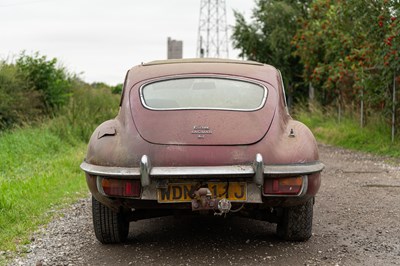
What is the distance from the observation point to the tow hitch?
171 inches

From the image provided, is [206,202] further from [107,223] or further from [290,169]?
[107,223]

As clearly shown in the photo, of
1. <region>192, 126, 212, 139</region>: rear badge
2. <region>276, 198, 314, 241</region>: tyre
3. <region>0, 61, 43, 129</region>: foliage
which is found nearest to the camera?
<region>192, 126, 212, 139</region>: rear badge

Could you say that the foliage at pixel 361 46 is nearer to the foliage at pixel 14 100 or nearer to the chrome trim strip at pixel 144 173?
the foliage at pixel 14 100

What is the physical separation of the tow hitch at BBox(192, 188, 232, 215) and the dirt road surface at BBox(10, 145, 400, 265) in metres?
0.45

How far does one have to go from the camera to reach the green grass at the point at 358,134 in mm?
13547

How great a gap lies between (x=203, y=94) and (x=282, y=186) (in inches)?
45.4

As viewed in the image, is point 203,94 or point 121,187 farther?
point 203,94

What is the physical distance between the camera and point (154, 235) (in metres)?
5.49

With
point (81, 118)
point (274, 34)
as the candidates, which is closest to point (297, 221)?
point (81, 118)

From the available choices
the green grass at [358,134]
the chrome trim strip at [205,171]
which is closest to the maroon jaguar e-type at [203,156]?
the chrome trim strip at [205,171]

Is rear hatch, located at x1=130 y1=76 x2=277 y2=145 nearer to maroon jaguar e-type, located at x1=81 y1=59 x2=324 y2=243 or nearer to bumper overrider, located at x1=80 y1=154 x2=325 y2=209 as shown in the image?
maroon jaguar e-type, located at x1=81 y1=59 x2=324 y2=243

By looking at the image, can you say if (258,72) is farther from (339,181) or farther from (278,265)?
(339,181)

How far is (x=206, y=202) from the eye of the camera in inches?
171

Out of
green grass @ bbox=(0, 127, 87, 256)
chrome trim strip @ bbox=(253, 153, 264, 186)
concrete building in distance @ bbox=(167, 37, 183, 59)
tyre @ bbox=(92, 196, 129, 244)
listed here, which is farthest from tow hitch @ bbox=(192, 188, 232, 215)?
concrete building in distance @ bbox=(167, 37, 183, 59)
